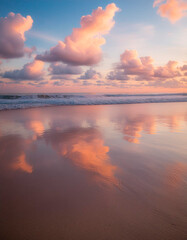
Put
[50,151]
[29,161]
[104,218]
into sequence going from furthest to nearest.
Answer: [50,151], [29,161], [104,218]

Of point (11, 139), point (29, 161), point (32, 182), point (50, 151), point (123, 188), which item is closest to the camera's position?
point (123, 188)

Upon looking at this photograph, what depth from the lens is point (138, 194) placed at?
5.52 ft

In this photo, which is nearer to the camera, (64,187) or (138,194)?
(138,194)

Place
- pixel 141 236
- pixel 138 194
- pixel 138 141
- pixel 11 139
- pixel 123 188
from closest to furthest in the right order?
pixel 141 236 < pixel 138 194 < pixel 123 188 < pixel 138 141 < pixel 11 139

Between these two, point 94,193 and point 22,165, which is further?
point 22,165

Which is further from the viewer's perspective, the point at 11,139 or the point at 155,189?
the point at 11,139

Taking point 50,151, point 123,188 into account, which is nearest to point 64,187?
point 123,188

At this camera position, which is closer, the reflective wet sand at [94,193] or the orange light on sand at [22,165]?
the reflective wet sand at [94,193]

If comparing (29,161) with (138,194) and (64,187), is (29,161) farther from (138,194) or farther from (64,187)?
(138,194)

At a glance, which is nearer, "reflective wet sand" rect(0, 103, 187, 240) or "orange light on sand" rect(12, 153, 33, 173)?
"reflective wet sand" rect(0, 103, 187, 240)

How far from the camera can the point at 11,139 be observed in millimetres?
3863

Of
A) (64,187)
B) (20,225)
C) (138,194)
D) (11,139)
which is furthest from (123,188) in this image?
(11,139)

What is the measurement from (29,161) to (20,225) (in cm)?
130

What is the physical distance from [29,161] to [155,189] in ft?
6.48
